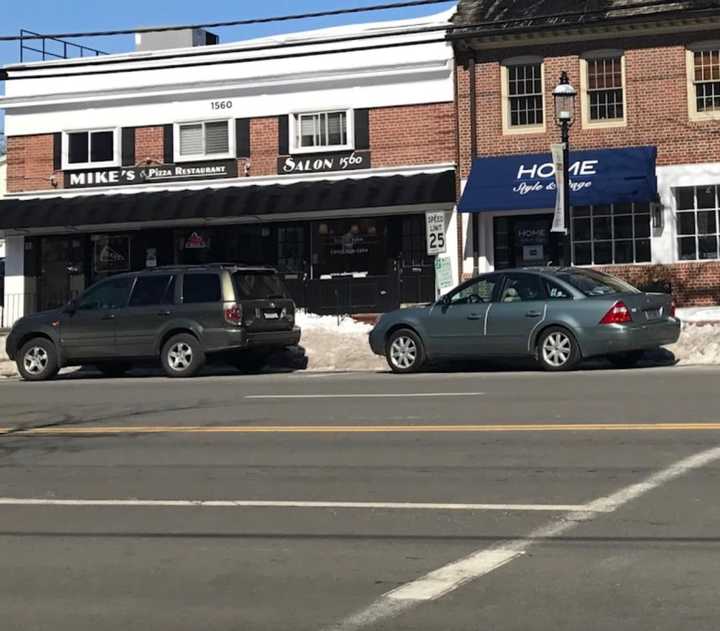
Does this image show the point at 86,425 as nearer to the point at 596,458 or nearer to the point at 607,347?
the point at 596,458

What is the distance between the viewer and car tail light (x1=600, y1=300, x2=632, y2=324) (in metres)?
15.3

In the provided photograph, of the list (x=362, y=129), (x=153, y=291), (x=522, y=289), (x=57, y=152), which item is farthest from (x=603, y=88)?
(x=57, y=152)

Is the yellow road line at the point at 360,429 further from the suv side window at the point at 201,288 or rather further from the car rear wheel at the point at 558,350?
the suv side window at the point at 201,288

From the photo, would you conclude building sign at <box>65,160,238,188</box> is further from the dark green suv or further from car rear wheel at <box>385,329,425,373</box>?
car rear wheel at <box>385,329,425,373</box>

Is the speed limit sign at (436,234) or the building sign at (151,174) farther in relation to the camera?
the building sign at (151,174)

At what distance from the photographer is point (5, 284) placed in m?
28.6

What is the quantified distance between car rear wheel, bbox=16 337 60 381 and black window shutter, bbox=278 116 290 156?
9.44 m

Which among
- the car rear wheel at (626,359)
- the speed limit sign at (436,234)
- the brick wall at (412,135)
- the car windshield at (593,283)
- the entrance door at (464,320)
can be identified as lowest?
the car rear wheel at (626,359)

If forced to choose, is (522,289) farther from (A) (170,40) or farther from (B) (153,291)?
(A) (170,40)

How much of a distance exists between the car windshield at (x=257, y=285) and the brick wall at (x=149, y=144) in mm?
9908

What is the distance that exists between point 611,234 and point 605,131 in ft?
7.74

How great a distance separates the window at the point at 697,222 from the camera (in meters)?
23.4

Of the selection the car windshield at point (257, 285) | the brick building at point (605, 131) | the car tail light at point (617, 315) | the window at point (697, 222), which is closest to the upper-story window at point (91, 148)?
the brick building at point (605, 131)

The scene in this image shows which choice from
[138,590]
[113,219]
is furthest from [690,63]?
[138,590]
